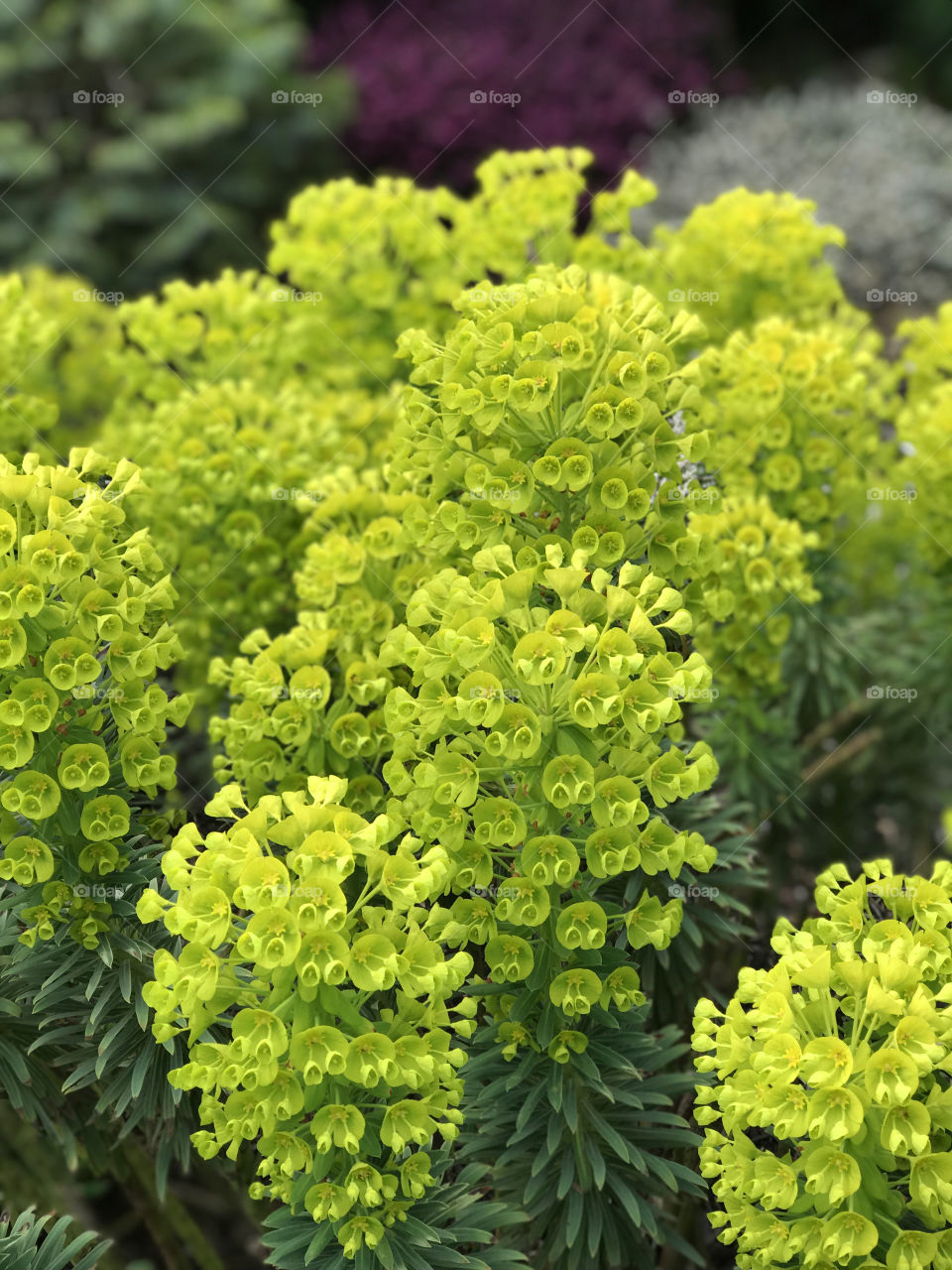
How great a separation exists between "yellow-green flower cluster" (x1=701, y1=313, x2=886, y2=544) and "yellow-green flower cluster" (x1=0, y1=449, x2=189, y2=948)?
1692 mm

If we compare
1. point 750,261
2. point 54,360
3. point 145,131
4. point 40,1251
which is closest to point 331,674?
point 40,1251

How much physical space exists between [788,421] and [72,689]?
2112 mm

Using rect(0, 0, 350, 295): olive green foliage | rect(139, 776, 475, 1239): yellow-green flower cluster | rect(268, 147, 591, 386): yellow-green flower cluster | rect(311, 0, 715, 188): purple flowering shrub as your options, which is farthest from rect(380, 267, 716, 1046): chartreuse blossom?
rect(0, 0, 350, 295): olive green foliage

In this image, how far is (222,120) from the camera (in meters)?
9.27

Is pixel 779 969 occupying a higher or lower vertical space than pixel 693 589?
lower

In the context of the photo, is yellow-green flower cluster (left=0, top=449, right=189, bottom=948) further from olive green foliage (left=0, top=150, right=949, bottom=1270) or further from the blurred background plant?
the blurred background plant

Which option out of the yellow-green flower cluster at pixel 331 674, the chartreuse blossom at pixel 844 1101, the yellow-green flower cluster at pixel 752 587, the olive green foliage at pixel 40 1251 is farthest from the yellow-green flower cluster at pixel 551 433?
the olive green foliage at pixel 40 1251

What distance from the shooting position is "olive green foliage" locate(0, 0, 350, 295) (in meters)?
9.22

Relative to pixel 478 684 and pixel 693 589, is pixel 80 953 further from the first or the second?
pixel 693 589

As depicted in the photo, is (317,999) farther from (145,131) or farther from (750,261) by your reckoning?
(145,131)


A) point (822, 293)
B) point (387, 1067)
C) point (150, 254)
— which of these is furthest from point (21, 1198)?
point (150, 254)

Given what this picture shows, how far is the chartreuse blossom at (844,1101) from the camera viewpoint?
6.25 ft

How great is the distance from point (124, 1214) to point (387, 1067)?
2.98 meters

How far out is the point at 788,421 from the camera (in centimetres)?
357
